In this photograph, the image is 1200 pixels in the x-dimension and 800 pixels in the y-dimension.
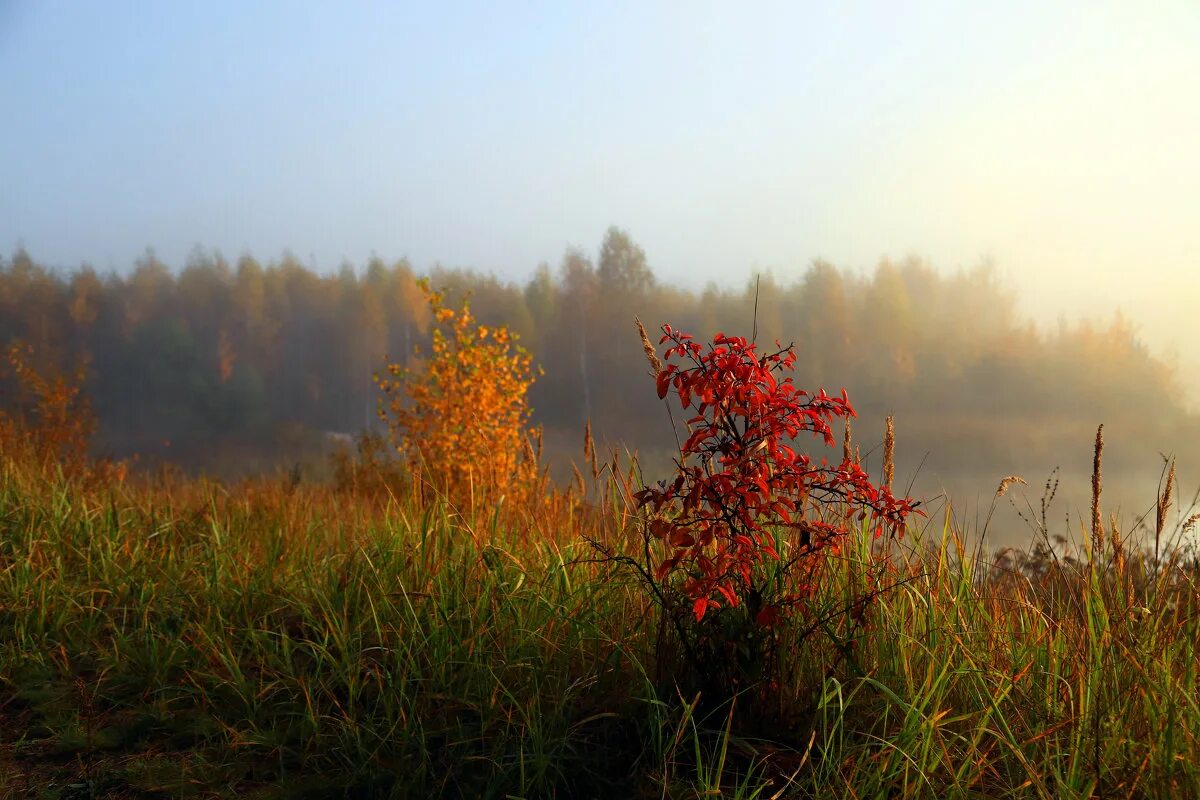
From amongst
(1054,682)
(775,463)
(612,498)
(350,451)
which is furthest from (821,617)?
(350,451)

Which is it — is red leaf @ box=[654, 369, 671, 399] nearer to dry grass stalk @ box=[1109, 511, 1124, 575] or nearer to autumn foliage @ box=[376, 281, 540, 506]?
dry grass stalk @ box=[1109, 511, 1124, 575]

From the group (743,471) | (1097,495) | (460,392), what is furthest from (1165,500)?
(460,392)

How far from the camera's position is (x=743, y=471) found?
9.05 feet

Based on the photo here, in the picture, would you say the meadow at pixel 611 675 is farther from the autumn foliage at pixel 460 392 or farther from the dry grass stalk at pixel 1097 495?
the autumn foliage at pixel 460 392

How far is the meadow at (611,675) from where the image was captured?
274 centimetres

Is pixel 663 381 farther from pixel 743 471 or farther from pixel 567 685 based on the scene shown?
pixel 567 685

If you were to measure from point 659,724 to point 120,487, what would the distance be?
536cm

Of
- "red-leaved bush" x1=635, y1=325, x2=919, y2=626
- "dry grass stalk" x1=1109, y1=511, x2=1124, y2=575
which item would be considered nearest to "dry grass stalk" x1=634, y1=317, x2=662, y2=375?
"red-leaved bush" x1=635, y1=325, x2=919, y2=626

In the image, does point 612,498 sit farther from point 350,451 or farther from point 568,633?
point 350,451

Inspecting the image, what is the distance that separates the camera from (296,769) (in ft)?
11.2

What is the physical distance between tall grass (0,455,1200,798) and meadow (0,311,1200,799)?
14mm

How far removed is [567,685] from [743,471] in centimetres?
106

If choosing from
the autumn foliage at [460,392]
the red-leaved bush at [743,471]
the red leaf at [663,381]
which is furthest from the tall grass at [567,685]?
the autumn foliage at [460,392]

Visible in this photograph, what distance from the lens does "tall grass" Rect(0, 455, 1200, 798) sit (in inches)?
107
